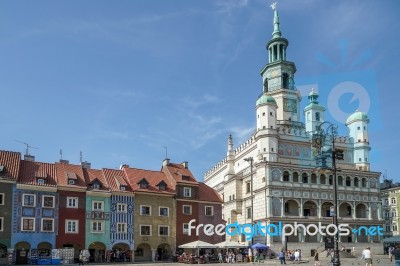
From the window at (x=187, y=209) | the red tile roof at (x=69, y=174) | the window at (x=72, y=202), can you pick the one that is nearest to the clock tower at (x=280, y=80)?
the window at (x=187, y=209)

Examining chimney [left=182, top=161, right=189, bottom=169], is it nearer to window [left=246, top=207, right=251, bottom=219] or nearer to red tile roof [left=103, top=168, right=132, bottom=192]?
red tile roof [left=103, top=168, right=132, bottom=192]

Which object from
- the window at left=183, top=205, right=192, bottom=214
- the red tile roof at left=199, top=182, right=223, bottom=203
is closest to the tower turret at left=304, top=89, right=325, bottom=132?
the red tile roof at left=199, top=182, right=223, bottom=203

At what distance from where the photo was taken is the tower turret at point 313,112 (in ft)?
261

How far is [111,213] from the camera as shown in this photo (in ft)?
183

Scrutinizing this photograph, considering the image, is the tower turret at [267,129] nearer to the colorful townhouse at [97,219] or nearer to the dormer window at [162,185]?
the dormer window at [162,185]

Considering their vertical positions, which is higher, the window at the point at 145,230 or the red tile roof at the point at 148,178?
the red tile roof at the point at 148,178

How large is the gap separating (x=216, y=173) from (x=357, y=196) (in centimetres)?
2670

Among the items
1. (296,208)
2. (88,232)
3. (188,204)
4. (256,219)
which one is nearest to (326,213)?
(296,208)

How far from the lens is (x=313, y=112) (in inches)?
3145

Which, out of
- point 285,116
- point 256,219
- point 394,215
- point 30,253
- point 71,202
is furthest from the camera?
point 394,215

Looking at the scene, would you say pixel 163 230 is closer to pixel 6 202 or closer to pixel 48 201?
pixel 48 201

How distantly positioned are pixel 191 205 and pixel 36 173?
19116 millimetres

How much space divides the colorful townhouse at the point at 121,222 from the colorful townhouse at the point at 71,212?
335 centimetres

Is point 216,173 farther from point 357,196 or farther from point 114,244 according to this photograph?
point 114,244
